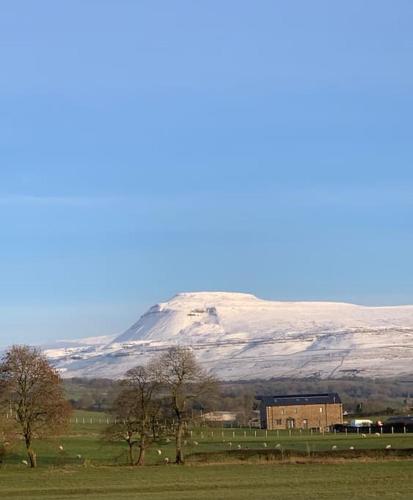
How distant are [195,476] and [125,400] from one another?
16315mm

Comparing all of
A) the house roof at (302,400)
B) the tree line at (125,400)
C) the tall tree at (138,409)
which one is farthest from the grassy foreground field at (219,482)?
the house roof at (302,400)

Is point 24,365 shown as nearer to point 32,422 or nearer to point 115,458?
point 32,422

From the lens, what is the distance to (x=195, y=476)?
176 feet

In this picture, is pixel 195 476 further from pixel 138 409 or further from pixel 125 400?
pixel 125 400

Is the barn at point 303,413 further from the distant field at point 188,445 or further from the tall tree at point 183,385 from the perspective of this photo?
the tall tree at point 183,385

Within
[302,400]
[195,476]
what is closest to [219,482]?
[195,476]

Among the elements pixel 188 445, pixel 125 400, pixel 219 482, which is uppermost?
pixel 125 400

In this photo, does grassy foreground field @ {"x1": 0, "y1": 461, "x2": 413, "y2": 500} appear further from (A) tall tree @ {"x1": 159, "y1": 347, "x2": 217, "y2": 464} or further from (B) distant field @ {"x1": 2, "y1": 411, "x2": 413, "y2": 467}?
(B) distant field @ {"x1": 2, "y1": 411, "x2": 413, "y2": 467}

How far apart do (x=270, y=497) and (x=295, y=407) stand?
90837 millimetres

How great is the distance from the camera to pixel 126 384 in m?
70.5

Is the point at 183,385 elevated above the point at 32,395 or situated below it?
above

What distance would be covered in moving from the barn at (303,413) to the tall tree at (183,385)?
56.5 m

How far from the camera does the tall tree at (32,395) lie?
6525cm

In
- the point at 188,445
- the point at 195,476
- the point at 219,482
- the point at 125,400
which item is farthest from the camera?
the point at 188,445
